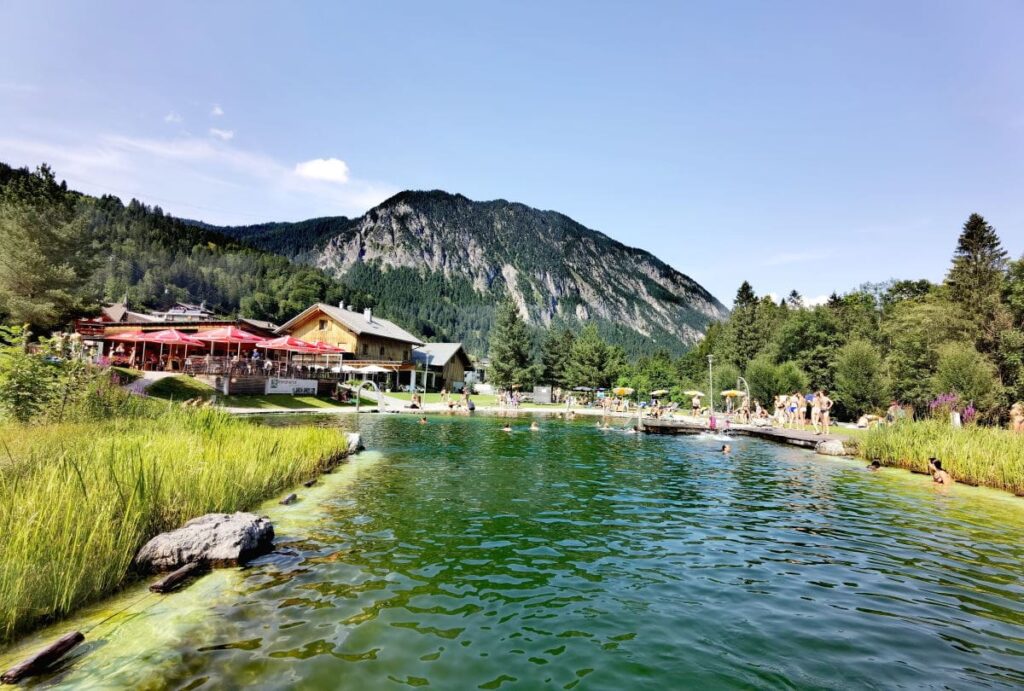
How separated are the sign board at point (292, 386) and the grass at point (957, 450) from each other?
37.3 m

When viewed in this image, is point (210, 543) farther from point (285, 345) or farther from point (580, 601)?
point (285, 345)

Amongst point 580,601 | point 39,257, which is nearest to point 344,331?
point 39,257

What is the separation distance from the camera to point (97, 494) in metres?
6.86

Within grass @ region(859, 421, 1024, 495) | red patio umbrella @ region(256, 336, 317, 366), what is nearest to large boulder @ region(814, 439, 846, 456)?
grass @ region(859, 421, 1024, 495)

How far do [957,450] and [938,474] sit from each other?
5.81ft

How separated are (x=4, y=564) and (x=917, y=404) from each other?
2159 inches

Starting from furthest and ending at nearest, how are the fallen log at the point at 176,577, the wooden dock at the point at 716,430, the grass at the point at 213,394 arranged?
the wooden dock at the point at 716,430 → the grass at the point at 213,394 → the fallen log at the point at 176,577

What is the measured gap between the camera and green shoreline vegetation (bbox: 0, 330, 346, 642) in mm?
5586

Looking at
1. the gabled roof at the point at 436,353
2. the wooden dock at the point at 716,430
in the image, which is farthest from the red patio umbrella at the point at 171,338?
the gabled roof at the point at 436,353

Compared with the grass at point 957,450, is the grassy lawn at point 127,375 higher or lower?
higher

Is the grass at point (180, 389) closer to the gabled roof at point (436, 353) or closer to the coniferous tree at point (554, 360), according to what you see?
the gabled roof at point (436, 353)

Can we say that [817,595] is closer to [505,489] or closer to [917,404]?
[505,489]

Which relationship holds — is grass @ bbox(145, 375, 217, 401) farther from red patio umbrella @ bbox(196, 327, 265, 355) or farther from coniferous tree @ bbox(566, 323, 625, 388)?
coniferous tree @ bbox(566, 323, 625, 388)

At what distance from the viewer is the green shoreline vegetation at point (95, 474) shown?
18.3 feet
